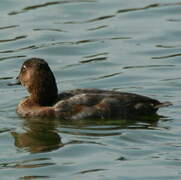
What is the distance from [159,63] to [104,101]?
335 centimetres

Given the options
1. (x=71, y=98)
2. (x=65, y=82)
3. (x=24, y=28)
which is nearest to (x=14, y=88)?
(x=65, y=82)

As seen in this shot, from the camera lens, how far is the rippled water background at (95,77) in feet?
42.2

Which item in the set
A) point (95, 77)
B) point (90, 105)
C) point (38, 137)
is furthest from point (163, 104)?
point (95, 77)

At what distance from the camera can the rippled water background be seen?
42.2 feet

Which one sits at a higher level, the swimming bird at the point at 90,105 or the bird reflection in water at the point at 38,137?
the swimming bird at the point at 90,105

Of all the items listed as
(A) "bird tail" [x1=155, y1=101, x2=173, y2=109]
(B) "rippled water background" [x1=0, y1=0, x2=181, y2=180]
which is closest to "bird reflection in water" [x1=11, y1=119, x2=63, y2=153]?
(B) "rippled water background" [x1=0, y1=0, x2=181, y2=180]

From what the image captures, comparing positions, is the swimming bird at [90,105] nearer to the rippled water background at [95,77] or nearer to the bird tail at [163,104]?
the bird tail at [163,104]

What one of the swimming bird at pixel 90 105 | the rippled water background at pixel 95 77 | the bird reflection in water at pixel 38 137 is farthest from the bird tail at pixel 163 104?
the bird reflection in water at pixel 38 137

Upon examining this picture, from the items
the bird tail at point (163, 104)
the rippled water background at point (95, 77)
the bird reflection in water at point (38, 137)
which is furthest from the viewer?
the bird tail at point (163, 104)

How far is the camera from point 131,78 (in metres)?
17.4

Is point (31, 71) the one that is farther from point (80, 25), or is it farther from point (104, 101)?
point (80, 25)

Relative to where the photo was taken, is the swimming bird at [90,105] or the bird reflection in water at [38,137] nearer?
the bird reflection in water at [38,137]

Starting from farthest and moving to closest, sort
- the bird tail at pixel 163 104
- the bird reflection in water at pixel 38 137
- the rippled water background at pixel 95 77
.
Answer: the bird tail at pixel 163 104, the bird reflection in water at pixel 38 137, the rippled water background at pixel 95 77

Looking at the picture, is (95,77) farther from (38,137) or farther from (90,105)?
(38,137)
